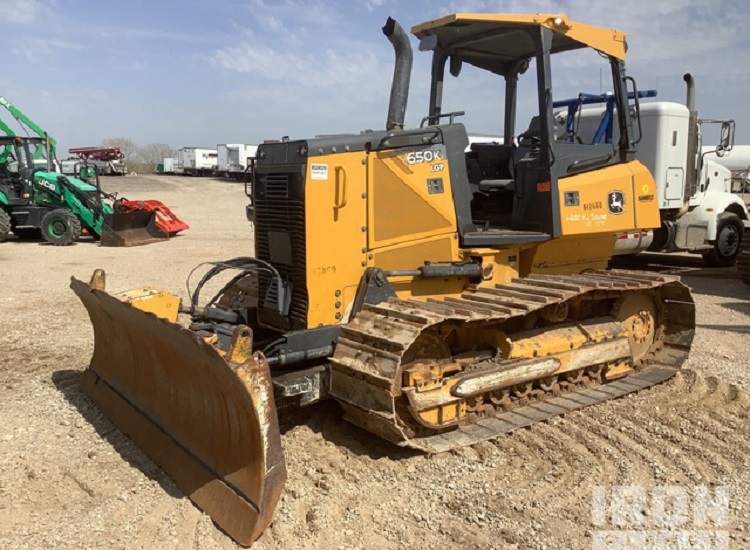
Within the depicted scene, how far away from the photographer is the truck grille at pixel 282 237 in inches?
190

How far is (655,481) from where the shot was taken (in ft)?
14.3

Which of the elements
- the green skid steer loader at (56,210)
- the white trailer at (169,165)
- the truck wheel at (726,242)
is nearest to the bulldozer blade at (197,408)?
the truck wheel at (726,242)

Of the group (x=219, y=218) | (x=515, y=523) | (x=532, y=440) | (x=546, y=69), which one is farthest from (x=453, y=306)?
(x=219, y=218)

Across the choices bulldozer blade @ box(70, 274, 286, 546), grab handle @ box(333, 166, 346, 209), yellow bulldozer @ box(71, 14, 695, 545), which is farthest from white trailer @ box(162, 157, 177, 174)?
grab handle @ box(333, 166, 346, 209)

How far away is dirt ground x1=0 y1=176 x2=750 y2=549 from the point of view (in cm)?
372

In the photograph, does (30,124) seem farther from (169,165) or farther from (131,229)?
(169,165)

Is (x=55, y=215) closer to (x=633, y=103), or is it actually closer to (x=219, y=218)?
(x=219, y=218)

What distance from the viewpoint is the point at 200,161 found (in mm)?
55625

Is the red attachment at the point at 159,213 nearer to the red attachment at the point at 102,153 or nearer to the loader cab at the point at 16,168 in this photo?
the loader cab at the point at 16,168

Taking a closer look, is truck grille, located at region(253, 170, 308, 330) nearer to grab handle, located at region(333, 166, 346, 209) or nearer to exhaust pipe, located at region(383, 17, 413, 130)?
grab handle, located at region(333, 166, 346, 209)

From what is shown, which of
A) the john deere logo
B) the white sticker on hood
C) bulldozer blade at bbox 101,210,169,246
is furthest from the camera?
bulldozer blade at bbox 101,210,169,246

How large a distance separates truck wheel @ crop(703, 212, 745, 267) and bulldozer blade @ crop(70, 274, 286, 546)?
39.1ft

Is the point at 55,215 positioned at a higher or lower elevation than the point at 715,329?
higher

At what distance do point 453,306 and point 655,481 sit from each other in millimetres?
1722
